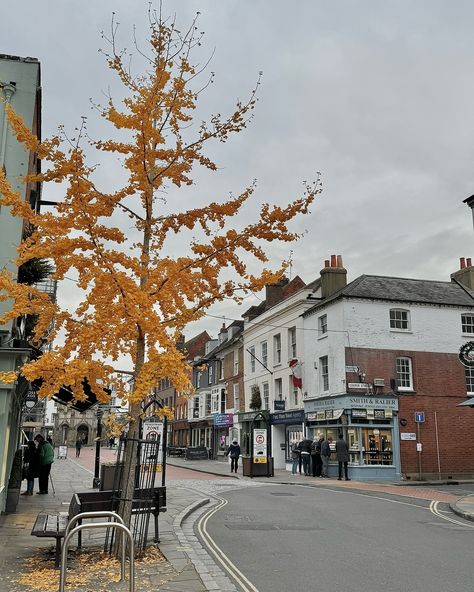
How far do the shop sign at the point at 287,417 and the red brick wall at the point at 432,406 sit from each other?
565 centimetres

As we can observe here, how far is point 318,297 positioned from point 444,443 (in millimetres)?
10123

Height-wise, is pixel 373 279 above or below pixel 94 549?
above

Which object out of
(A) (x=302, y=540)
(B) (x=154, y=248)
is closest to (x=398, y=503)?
(A) (x=302, y=540)

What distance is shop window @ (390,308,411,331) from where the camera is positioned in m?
29.5

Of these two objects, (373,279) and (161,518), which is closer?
(161,518)

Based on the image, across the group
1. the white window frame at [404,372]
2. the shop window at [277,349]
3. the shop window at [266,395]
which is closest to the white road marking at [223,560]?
the white window frame at [404,372]

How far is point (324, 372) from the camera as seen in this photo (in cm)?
3044

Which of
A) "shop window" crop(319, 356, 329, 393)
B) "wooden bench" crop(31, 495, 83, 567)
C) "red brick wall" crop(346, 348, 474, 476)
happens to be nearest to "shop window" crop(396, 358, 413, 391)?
"red brick wall" crop(346, 348, 474, 476)

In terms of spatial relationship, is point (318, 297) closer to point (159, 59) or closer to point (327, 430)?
point (327, 430)

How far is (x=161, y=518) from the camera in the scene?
508 inches

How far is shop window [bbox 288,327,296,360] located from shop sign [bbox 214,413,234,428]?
12146 mm

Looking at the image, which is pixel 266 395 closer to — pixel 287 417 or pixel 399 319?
pixel 287 417

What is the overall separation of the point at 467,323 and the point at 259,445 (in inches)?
507

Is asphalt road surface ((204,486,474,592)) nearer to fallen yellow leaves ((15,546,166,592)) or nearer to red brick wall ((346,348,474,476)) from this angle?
fallen yellow leaves ((15,546,166,592))
